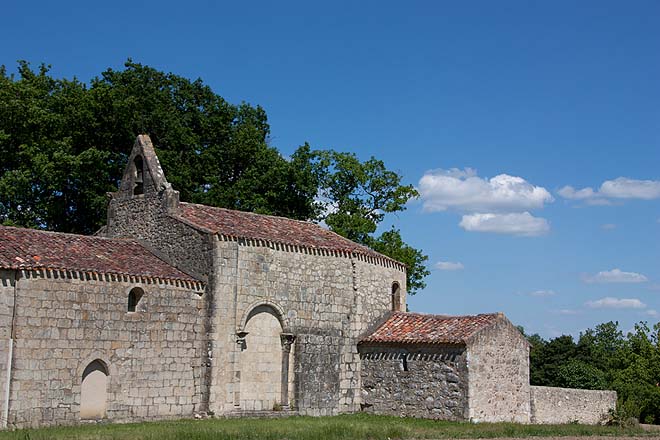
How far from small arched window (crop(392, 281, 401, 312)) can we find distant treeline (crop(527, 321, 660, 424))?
1013cm

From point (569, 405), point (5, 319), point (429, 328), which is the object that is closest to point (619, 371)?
point (569, 405)

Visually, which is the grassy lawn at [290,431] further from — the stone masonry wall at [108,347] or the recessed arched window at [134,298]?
the recessed arched window at [134,298]

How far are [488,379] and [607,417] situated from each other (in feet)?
28.7

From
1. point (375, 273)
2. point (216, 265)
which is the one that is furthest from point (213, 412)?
point (375, 273)

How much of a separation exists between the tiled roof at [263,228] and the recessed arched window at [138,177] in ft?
6.51

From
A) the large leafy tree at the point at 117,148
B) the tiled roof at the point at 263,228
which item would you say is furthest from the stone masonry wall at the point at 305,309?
the large leafy tree at the point at 117,148

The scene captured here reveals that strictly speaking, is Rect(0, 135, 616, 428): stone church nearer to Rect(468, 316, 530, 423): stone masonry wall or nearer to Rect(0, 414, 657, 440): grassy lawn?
Rect(468, 316, 530, 423): stone masonry wall

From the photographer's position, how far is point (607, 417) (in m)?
35.5

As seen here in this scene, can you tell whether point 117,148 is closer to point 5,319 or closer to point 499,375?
point 5,319

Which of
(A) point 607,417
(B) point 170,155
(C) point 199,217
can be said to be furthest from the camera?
(B) point 170,155

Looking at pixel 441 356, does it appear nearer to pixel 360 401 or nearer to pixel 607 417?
pixel 360 401

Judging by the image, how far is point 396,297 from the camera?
35.4 meters

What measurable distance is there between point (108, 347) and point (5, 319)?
337cm

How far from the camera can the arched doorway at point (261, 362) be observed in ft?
95.3
